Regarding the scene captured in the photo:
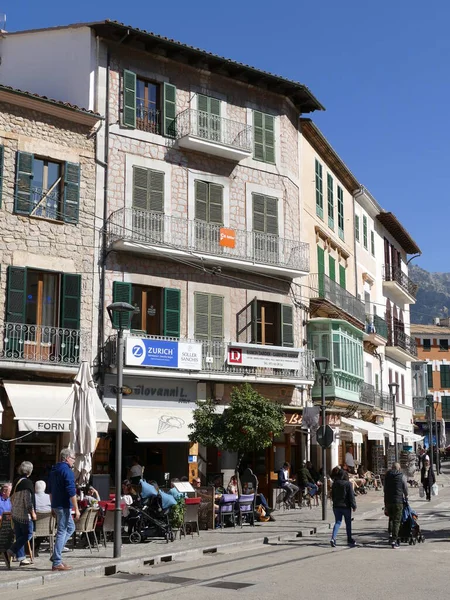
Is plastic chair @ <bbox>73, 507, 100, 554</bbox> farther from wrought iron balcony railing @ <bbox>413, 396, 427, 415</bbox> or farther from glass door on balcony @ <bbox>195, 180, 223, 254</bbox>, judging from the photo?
wrought iron balcony railing @ <bbox>413, 396, 427, 415</bbox>

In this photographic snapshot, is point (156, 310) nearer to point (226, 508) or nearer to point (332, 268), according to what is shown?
point (226, 508)

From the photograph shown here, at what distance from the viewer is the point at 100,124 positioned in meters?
25.3

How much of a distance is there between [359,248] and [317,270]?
875 cm

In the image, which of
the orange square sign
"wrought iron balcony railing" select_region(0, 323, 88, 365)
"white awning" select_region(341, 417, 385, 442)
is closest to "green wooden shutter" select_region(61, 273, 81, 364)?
"wrought iron balcony railing" select_region(0, 323, 88, 365)

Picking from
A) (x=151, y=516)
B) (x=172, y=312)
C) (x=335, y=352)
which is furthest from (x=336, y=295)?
(x=151, y=516)

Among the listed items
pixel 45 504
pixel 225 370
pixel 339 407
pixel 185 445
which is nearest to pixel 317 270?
pixel 339 407

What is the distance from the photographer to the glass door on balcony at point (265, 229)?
28406 millimetres

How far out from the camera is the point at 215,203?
27734mm

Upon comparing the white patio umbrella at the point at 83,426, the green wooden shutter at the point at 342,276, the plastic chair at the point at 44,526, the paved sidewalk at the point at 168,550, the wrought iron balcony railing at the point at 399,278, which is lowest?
the paved sidewalk at the point at 168,550

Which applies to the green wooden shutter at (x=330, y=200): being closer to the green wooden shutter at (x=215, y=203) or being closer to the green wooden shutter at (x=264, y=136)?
the green wooden shutter at (x=264, y=136)

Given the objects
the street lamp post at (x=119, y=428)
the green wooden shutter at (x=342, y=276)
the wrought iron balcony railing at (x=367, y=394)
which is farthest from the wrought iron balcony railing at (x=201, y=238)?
the street lamp post at (x=119, y=428)

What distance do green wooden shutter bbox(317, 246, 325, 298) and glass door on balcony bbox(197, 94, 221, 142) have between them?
26.1ft

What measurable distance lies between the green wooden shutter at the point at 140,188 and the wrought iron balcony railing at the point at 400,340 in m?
23.6

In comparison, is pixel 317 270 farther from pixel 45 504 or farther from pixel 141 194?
pixel 45 504
